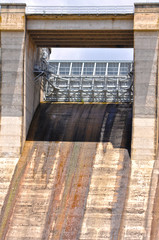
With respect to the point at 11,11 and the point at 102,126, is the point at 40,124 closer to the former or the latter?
the point at 102,126

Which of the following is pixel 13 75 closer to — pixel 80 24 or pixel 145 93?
pixel 80 24

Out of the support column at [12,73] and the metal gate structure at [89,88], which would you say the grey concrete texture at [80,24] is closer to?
the support column at [12,73]

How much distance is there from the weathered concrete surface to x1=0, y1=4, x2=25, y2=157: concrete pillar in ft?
8.52

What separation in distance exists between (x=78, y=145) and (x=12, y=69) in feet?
29.7

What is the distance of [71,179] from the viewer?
3506cm

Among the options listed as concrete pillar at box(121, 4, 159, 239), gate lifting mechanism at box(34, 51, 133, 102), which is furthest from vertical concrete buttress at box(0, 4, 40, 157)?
concrete pillar at box(121, 4, 159, 239)

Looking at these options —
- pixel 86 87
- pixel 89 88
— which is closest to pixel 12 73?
pixel 86 87

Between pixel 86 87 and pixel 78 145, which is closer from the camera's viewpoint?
pixel 78 145

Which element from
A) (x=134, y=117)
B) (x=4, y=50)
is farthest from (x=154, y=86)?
(x=4, y=50)

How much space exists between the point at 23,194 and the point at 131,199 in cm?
855

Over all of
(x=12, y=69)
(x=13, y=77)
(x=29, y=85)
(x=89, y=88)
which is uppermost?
(x=12, y=69)

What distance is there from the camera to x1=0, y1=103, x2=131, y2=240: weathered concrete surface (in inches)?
1247

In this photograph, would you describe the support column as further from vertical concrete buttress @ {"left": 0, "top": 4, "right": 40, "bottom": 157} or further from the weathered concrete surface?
the weathered concrete surface

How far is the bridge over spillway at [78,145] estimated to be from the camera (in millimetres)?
32125
